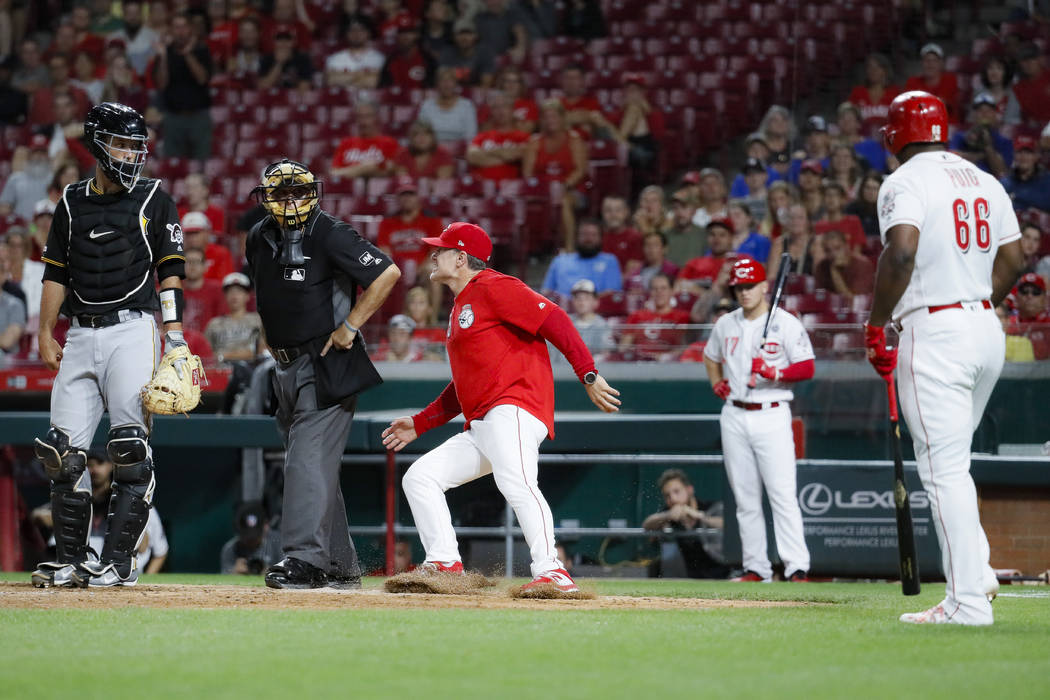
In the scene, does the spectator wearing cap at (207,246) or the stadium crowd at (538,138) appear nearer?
the stadium crowd at (538,138)

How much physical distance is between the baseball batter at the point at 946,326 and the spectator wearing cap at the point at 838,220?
650 centimetres

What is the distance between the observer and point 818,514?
30.1 ft

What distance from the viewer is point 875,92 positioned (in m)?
14.5

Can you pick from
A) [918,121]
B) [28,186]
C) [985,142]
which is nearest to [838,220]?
[985,142]

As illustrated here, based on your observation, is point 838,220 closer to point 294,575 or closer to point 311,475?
point 311,475

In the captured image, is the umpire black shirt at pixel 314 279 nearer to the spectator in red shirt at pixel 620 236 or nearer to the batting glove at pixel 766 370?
the batting glove at pixel 766 370

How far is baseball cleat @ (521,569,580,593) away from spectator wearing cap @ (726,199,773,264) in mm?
6328

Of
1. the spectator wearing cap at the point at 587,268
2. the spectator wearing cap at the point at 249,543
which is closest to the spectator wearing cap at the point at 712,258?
the spectator wearing cap at the point at 587,268

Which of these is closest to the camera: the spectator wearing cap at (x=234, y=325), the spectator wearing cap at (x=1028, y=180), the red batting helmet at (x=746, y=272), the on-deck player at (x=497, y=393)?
the on-deck player at (x=497, y=393)

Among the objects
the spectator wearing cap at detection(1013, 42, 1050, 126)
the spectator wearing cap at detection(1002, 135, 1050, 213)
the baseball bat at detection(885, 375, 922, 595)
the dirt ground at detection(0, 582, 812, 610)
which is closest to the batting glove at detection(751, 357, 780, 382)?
the dirt ground at detection(0, 582, 812, 610)

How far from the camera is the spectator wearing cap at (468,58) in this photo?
1633cm

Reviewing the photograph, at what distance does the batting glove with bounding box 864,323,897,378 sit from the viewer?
5.29 m

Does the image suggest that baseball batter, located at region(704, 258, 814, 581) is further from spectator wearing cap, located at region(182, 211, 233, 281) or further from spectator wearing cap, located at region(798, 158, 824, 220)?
spectator wearing cap, located at region(182, 211, 233, 281)

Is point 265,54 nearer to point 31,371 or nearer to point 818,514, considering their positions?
point 31,371
